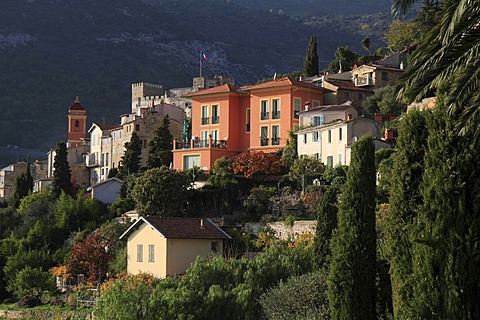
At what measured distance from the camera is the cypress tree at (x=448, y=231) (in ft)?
60.8

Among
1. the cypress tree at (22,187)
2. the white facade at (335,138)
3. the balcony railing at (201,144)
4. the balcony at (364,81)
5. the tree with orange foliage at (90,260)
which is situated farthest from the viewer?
the cypress tree at (22,187)

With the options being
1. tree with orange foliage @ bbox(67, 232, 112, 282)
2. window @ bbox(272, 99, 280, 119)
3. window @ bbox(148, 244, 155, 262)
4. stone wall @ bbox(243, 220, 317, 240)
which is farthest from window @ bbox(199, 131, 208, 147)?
window @ bbox(148, 244, 155, 262)

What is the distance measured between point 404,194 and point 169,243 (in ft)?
105

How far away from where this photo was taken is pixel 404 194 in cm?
2056

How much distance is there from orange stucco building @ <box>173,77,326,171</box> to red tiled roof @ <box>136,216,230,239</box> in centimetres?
1734

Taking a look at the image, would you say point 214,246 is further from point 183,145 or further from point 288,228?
point 183,145

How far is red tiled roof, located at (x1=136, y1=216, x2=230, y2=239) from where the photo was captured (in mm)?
51781

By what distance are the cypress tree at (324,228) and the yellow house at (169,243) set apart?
14.3 m

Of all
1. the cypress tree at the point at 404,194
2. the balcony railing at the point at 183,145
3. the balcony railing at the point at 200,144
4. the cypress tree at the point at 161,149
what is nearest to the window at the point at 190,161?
the balcony railing at the point at 200,144

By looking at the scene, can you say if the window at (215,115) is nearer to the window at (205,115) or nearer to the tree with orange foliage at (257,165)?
the window at (205,115)

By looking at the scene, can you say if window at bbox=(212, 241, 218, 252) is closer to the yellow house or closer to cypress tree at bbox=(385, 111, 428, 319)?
the yellow house

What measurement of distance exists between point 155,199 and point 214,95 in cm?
1724

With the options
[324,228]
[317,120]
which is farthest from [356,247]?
[317,120]


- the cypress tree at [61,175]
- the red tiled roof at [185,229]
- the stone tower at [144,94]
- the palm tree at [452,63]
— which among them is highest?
the stone tower at [144,94]
